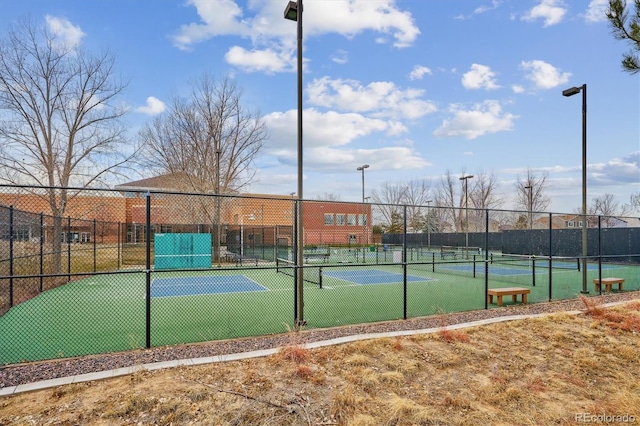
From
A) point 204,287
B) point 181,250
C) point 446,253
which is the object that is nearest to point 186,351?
point 204,287

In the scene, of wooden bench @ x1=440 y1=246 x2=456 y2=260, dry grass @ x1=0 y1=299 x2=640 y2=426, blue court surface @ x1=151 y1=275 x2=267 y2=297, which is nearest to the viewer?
dry grass @ x1=0 y1=299 x2=640 y2=426

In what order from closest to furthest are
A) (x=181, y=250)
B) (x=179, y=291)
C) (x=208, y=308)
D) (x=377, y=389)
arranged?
1. (x=377, y=389)
2. (x=208, y=308)
3. (x=179, y=291)
4. (x=181, y=250)

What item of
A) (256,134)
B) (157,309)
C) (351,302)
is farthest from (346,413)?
(256,134)

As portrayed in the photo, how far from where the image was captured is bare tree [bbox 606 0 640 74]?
4738mm

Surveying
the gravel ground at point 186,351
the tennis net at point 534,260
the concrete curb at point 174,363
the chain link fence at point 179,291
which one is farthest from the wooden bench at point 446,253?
the concrete curb at point 174,363

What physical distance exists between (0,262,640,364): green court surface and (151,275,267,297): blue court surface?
0.03m

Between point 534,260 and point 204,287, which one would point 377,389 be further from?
point 534,260

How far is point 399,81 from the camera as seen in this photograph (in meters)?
14.0

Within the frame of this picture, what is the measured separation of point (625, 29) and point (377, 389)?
18.9 feet

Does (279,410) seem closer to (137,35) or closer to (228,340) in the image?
(228,340)

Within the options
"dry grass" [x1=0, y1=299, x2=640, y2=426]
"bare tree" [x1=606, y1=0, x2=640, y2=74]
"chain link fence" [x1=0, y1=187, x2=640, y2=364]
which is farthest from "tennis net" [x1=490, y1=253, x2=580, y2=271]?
"bare tree" [x1=606, y1=0, x2=640, y2=74]

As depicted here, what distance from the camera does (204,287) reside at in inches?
493

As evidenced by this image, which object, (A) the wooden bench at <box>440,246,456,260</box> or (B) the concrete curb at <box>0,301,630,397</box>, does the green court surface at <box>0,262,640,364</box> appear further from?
(A) the wooden bench at <box>440,246,456,260</box>

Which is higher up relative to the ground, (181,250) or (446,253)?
(181,250)
